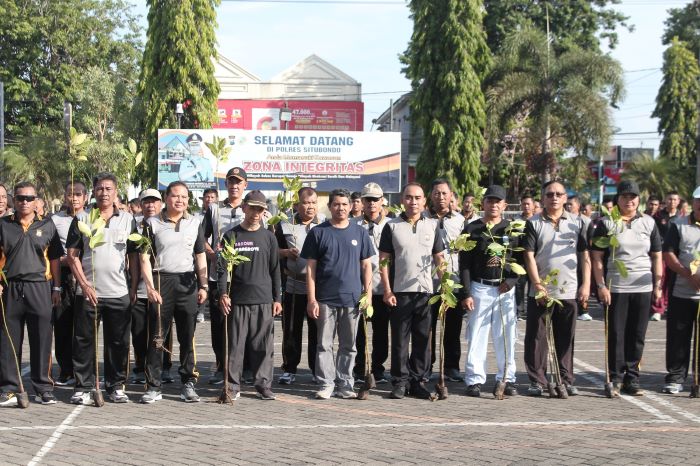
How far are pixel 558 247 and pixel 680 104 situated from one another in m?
47.4

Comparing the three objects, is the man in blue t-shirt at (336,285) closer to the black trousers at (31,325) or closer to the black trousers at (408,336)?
the black trousers at (408,336)

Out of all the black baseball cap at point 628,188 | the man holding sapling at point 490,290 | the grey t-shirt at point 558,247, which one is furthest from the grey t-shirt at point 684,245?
the man holding sapling at point 490,290

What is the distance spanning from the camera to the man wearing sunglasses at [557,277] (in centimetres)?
967

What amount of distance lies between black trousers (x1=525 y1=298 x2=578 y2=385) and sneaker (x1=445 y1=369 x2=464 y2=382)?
3.49ft

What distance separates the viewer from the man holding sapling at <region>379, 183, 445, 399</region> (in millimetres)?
9680

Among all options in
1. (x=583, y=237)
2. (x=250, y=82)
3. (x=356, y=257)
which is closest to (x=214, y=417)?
(x=356, y=257)

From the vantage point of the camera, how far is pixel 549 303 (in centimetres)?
955

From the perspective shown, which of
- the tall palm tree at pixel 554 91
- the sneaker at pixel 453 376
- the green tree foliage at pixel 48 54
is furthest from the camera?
the green tree foliage at pixel 48 54

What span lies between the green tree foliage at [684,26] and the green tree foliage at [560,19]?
Answer: 8.06 m

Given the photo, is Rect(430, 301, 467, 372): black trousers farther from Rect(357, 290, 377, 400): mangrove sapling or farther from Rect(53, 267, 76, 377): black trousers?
Rect(53, 267, 76, 377): black trousers

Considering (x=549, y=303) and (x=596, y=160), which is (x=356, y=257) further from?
(x=596, y=160)

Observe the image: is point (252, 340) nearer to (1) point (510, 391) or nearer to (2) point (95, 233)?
(2) point (95, 233)

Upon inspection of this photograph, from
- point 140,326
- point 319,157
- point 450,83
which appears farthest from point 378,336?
point 450,83

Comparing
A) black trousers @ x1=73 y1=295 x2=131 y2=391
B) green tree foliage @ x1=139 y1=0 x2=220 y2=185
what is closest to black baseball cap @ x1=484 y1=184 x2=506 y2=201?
black trousers @ x1=73 y1=295 x2=131 y2=391
